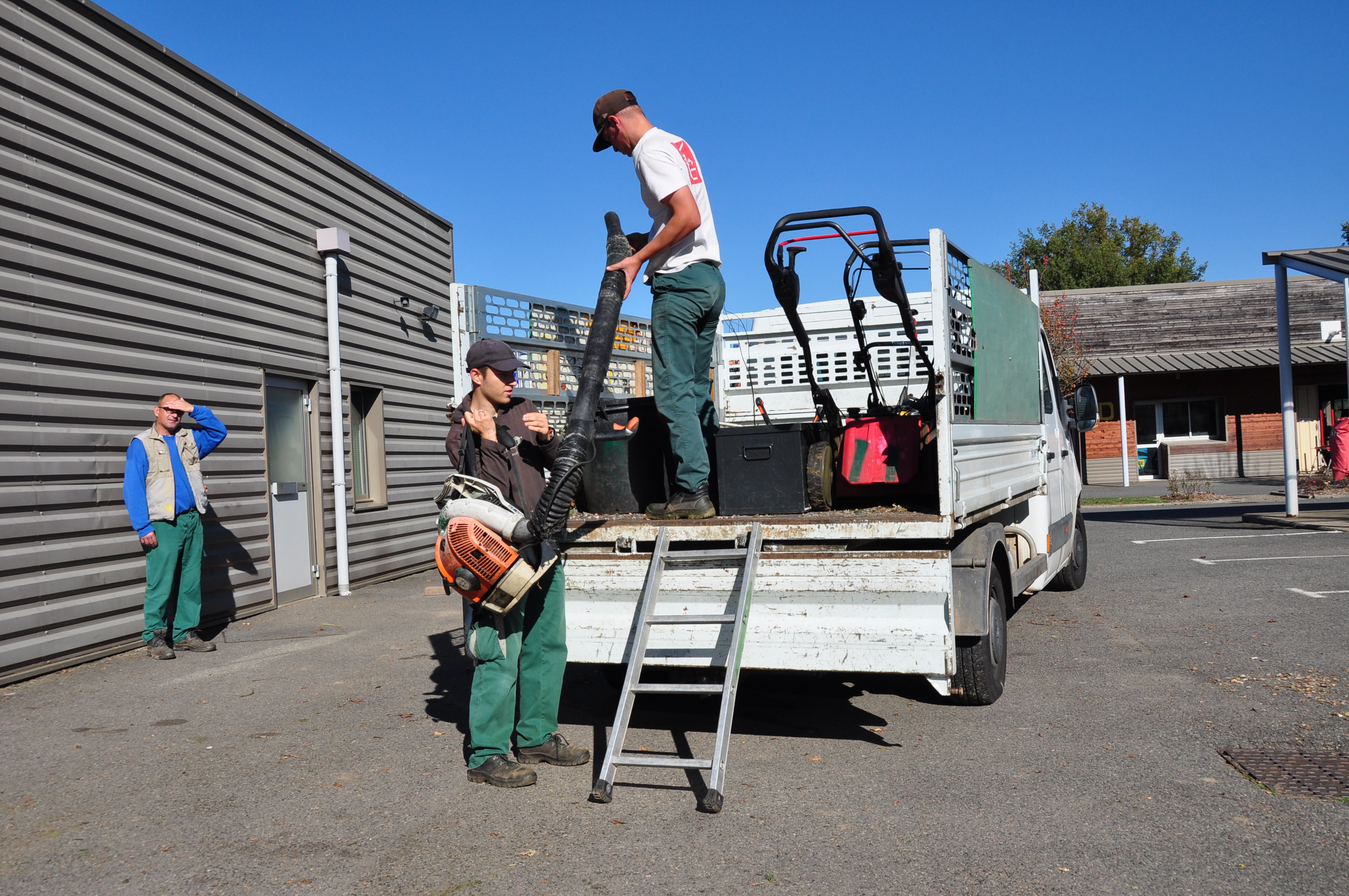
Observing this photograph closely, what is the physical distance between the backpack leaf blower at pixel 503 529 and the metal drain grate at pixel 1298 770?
303 cm

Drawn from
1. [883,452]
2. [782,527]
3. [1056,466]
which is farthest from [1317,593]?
[782,527]

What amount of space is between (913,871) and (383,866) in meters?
1.81

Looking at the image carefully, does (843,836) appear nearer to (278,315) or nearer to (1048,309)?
(278,315)

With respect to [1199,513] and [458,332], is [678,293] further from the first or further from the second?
[1199,513]

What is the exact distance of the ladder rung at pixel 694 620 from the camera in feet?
14.3

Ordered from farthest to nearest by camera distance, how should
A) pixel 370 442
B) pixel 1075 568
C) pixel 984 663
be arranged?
pixel 370 442 → pixel 1075 568 → pixel 984 663

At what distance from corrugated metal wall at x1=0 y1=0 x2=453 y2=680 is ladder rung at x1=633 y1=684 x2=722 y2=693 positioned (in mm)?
4749

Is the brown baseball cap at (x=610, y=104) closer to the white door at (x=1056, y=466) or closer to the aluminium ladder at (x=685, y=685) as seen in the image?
the aluminium ladder at (x=685, y=685)

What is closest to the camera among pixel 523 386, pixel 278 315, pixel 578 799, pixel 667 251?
pixel 578 799

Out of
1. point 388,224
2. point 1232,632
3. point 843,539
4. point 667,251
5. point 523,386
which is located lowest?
point 1232,632

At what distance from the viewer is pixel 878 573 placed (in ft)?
14.3

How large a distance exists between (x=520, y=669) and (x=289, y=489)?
6.22 m

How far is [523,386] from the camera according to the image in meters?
6.61

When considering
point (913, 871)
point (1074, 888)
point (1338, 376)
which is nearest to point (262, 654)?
point (913, 871)
